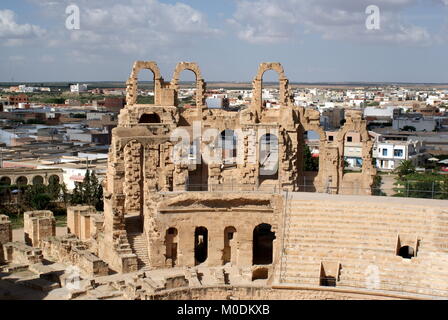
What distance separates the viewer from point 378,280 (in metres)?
23.9

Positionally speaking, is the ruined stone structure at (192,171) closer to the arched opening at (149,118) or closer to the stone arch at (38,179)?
the arched opening at (149,118)

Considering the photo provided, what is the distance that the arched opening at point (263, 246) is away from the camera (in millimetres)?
29625

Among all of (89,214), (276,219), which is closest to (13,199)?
(89,214)

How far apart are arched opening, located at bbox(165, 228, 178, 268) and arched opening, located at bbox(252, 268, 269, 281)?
3.91 metres

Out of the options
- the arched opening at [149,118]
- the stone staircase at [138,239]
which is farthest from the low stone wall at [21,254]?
the arched opening at [149,118]

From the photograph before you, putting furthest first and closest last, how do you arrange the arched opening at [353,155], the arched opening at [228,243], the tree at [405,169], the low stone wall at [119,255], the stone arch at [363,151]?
1. the arched opening at [353,155]
2. the tree at [405,169]
3. the stone arch at [363,151]
4. the arched opening at [228,243]
5. the low stone wall at [119,255]

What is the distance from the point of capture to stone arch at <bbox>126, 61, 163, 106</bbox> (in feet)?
110

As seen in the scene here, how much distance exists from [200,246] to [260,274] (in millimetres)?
5590

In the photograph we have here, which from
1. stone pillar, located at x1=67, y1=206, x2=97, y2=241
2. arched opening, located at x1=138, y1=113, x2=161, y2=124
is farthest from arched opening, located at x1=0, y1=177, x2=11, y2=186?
arched opening, located at x1=138, y1=113, x2=161, y2=124

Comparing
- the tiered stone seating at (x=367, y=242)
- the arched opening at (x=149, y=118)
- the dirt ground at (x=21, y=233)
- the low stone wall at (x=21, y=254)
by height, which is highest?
the arched opening at (x=149, y=118)

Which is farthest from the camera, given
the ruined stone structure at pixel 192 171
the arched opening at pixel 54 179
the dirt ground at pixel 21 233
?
the arched opening at pixel 54 179

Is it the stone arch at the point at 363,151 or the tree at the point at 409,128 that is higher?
the stone arch at the point at 363,151

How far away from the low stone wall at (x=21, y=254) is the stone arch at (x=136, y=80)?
9308 mm

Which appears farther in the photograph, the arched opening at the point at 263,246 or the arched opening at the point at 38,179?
the arched opening at the point at 38,179
